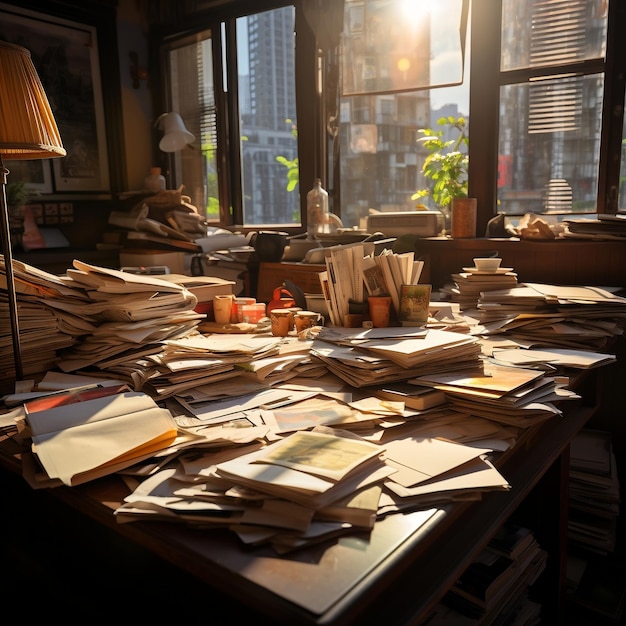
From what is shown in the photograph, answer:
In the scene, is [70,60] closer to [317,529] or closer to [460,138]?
[460,138]

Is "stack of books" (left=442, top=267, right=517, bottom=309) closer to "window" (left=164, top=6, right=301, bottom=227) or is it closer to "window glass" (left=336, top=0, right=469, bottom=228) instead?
"window glass" (left=336, top=0, right=469, bottom=228)

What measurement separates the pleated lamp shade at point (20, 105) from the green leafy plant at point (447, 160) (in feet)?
7.73

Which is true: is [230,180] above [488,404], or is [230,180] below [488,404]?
above

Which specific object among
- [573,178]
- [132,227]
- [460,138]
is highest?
[460,138]

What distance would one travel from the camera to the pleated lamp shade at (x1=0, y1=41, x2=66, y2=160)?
1392 mm

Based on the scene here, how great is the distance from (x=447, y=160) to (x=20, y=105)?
8.01 feet

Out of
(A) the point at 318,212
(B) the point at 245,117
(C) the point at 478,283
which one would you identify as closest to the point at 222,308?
(C) the point at 478,283

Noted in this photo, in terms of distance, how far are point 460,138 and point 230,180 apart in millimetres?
1808

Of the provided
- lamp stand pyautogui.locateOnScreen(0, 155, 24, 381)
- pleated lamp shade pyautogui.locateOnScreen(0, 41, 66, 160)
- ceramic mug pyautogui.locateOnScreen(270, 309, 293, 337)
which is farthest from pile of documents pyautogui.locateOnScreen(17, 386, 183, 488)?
ceramic mug pyautogui.locateOnScreen(270, 309, 293, 337)

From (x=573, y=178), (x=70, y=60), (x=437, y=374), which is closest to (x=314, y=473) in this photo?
(x=437, y=374)

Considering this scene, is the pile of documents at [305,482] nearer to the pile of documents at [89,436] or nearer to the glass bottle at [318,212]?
the pile of documents at [89,436]

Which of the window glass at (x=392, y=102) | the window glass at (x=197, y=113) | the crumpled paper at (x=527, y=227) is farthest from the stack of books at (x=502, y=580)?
the window glass at (x=197, y=113)

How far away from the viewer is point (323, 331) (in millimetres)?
1801

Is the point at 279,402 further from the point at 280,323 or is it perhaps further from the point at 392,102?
the point at 392,102
